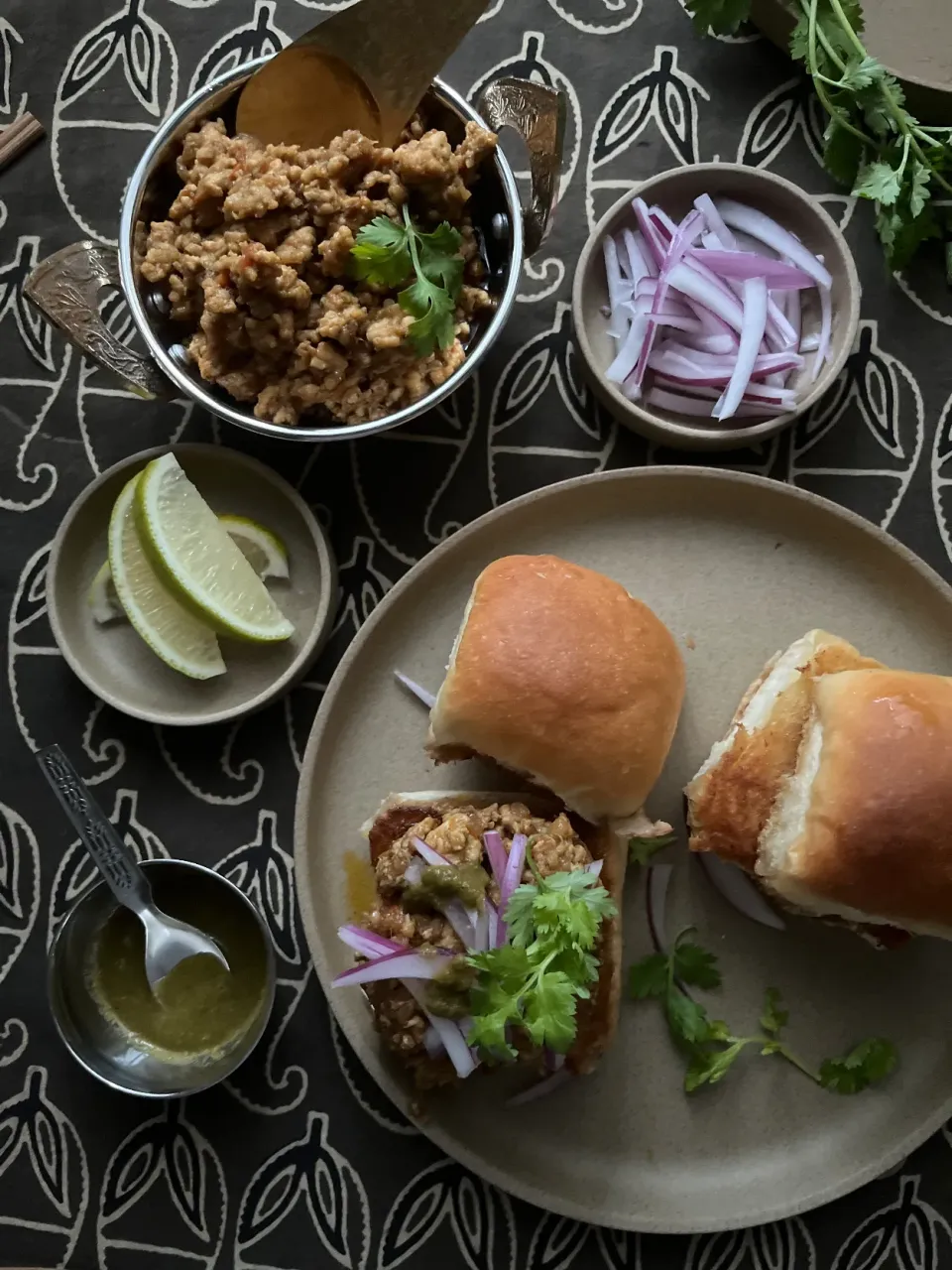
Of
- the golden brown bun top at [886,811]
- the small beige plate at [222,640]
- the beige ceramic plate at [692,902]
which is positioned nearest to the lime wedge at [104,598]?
the small beige plate at [222,640]

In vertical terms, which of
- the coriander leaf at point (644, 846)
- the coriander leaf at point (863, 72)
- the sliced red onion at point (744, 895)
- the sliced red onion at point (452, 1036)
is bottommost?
the sliced red onion at point (452, 1036)

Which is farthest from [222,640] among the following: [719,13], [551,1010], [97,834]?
[719,13]

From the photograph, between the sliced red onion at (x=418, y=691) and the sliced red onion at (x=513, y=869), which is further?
the sliced red onion at (x=418, y=691)

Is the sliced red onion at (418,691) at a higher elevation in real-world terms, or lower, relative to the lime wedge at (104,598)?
lower

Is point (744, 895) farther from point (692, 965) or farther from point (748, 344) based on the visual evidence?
point (748, 344)

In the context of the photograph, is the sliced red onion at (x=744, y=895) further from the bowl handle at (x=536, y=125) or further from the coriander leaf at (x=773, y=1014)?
the bowl handle at (x=536, y=125)

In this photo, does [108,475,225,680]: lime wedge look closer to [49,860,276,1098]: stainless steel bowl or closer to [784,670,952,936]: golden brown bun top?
[49,860,276,1098]: stainless steel bowl

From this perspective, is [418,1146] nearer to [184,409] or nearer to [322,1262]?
[322,1262]

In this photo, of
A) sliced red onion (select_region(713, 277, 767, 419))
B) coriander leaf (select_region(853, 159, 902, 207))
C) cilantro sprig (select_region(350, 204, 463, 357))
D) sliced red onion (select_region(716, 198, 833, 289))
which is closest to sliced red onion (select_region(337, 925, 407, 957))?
Answer: cilantro sprig (select_region(350, 204, 463, 357))
